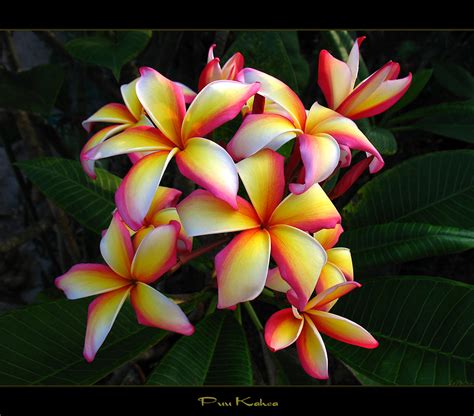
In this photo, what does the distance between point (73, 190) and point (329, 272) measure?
1.65 feet

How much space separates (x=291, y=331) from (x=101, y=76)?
96 cm

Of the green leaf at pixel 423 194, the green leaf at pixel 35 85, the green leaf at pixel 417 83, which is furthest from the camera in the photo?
the green leaf at pixel 417 83

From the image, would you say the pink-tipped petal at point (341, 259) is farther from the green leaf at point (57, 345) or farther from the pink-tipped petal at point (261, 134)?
the green leaf at point (57, 345)

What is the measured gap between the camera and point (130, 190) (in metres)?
0.50

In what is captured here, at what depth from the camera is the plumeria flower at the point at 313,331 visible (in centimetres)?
56

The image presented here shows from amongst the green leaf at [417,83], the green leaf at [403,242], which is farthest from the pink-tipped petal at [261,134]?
the green leaf at [417,83]

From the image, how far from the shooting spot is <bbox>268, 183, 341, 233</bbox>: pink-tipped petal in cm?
52

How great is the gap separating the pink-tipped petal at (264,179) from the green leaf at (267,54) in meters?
0.43

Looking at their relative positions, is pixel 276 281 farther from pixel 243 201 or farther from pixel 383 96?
pixel 383 96

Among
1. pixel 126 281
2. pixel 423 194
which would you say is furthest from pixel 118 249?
pixel 423 194

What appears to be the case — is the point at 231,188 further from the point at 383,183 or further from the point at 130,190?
the point at 383,183

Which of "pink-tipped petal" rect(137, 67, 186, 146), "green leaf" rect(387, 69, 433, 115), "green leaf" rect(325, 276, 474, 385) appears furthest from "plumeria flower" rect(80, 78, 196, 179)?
"green leaf" rect(387, 69, 433, 115)

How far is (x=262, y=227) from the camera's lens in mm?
524
